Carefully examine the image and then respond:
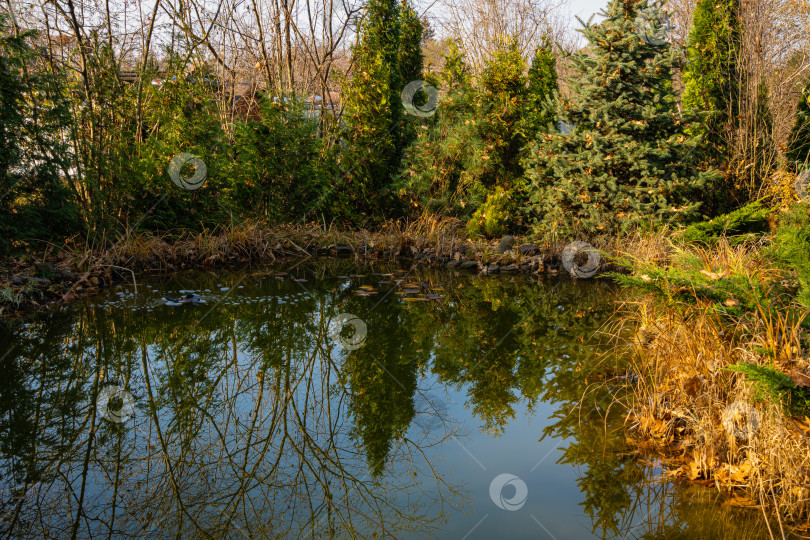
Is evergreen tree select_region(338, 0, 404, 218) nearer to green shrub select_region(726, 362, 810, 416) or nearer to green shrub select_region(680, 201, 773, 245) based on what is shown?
green shrub select_region(680, 201, 773, 245)

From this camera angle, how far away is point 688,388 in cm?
282

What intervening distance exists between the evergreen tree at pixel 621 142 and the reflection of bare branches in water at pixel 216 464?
17.9ft

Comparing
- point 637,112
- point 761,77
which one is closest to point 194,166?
point 637,112

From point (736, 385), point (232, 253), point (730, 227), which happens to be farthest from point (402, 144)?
point (736, 385)

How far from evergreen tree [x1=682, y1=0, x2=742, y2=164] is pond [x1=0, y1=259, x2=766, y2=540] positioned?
5.89 metres

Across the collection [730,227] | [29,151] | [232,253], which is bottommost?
[232,253]

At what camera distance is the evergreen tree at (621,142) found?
735cm

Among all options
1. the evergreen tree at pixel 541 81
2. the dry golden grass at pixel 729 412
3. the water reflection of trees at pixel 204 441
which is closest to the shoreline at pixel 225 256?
the water reflection of trees at pixel 204 441

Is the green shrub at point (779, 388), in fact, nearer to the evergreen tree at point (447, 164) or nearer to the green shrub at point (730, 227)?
the green shrub at point (730, 227)

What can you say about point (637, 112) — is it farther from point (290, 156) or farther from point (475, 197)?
point (290, 156)

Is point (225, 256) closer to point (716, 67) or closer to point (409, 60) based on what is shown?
point (409, 60)

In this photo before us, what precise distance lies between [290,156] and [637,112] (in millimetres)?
5082

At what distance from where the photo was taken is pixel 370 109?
31.1ft

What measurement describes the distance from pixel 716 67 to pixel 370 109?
5.92 meters
